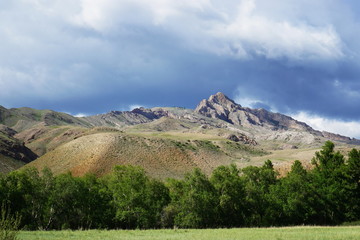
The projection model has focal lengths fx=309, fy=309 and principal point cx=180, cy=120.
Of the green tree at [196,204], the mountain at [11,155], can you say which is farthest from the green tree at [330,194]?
the mountain at [11,155]

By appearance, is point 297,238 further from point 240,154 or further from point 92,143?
point 240,154

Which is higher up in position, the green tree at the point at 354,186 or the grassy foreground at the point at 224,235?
the green tree at the point at 354,186

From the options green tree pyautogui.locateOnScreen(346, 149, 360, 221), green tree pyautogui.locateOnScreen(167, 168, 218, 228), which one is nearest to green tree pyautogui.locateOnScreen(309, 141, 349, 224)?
green tree pyautogui.locateOnScreen(346, 149, 360, 221)

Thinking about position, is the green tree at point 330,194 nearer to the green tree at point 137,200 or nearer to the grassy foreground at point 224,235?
the grassy foreground at point 224,235

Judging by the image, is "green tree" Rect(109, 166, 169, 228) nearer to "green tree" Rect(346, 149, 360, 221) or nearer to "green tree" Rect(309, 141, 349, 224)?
"green tree" Rect(309, 141, 349, 224)

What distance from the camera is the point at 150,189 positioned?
58.8 metres

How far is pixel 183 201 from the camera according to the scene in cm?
5406

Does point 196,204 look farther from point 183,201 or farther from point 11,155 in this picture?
point 11,155

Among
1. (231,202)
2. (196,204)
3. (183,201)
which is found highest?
(231,202)

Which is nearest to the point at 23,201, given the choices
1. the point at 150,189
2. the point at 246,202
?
the point at 150,189

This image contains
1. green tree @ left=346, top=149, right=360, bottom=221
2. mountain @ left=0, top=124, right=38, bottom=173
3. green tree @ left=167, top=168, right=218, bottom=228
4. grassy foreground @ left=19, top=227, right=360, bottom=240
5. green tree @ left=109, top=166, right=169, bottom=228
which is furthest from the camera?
mountain @ left=0, top=124, right=38, bottom=173

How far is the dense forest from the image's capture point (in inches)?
2136

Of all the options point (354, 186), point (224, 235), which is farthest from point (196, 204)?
point (354, 186)

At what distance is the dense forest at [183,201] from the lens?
54.2 meters
